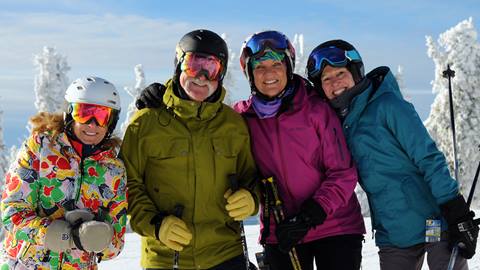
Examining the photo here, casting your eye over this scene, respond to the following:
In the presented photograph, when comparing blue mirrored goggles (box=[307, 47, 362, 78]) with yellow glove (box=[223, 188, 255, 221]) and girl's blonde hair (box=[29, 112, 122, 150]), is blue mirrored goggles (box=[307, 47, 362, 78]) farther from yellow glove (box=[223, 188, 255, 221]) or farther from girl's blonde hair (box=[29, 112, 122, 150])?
girl's blonde hair (box=[29, 112, 122, 150])

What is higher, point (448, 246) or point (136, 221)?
point (136, 221)

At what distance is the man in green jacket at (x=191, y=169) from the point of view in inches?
183

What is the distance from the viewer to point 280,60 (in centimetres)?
507

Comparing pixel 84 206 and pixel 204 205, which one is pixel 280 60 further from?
pixel 84 206

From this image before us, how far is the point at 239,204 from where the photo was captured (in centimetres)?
461

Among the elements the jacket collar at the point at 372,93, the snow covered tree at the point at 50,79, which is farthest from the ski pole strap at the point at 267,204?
the snow covered tree at the point at 50,79

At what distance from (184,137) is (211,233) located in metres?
0.85

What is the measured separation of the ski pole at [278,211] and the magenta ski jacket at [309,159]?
15 centimetres

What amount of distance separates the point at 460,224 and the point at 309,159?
1381 mm

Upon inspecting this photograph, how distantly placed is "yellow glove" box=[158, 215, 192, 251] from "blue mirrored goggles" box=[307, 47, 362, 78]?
1.93 m

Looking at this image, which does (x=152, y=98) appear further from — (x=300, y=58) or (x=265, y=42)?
(x=300, y=58)

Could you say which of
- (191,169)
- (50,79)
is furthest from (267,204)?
(50,79)

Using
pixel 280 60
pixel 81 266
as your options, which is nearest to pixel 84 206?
pixel 81 266

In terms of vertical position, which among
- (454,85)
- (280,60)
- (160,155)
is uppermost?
(280,60)
